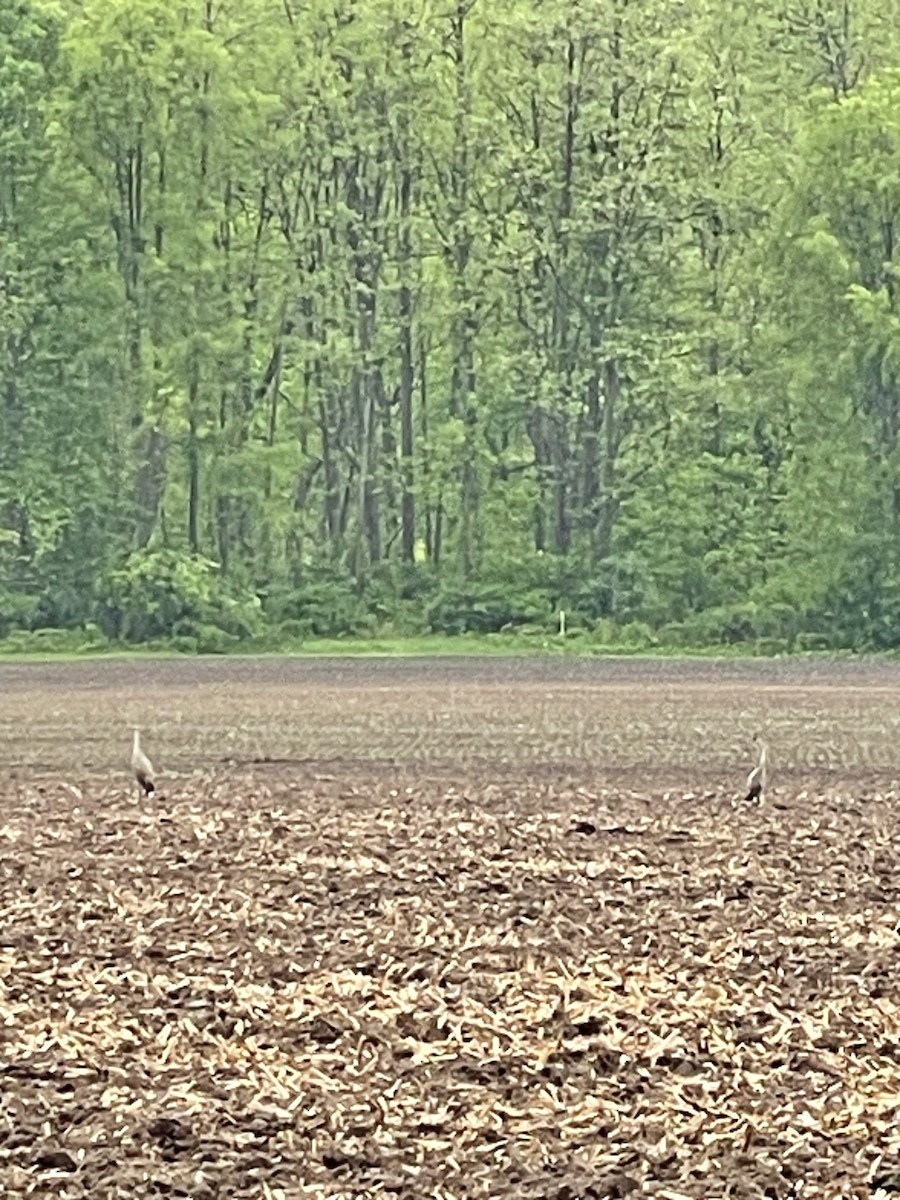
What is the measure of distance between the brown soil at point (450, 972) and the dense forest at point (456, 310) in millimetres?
22508

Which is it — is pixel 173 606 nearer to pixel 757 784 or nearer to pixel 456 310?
pixel 456 310

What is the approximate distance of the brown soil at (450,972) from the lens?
29.9 ft

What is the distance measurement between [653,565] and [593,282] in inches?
283

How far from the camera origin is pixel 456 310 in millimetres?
53938

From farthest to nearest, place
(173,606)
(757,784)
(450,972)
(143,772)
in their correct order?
1. (173,606)
2. (143,772)
3. (757,784)
4. (450,972)

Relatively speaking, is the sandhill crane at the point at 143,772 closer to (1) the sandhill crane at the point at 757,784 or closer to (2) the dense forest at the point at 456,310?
(1) the sandhill crane at the point at 757,784

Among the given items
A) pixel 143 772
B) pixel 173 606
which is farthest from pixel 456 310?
pixel 143 772

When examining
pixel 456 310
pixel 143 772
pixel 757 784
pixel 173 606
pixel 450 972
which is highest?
pixel 456 310

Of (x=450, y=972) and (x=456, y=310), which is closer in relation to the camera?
(x=450, y=972)

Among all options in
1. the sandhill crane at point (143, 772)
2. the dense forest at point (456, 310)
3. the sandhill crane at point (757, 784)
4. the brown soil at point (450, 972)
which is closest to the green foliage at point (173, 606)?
the dense forest at point (456, 310)

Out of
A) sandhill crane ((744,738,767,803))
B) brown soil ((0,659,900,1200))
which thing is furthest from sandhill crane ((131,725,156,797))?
sandhill crane ((744,738,767,803))

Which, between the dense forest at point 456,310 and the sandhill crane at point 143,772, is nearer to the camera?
the sandhill crane at point 143,772

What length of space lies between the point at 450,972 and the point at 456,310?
138ft

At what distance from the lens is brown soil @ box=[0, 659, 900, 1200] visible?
9125 millimetres
